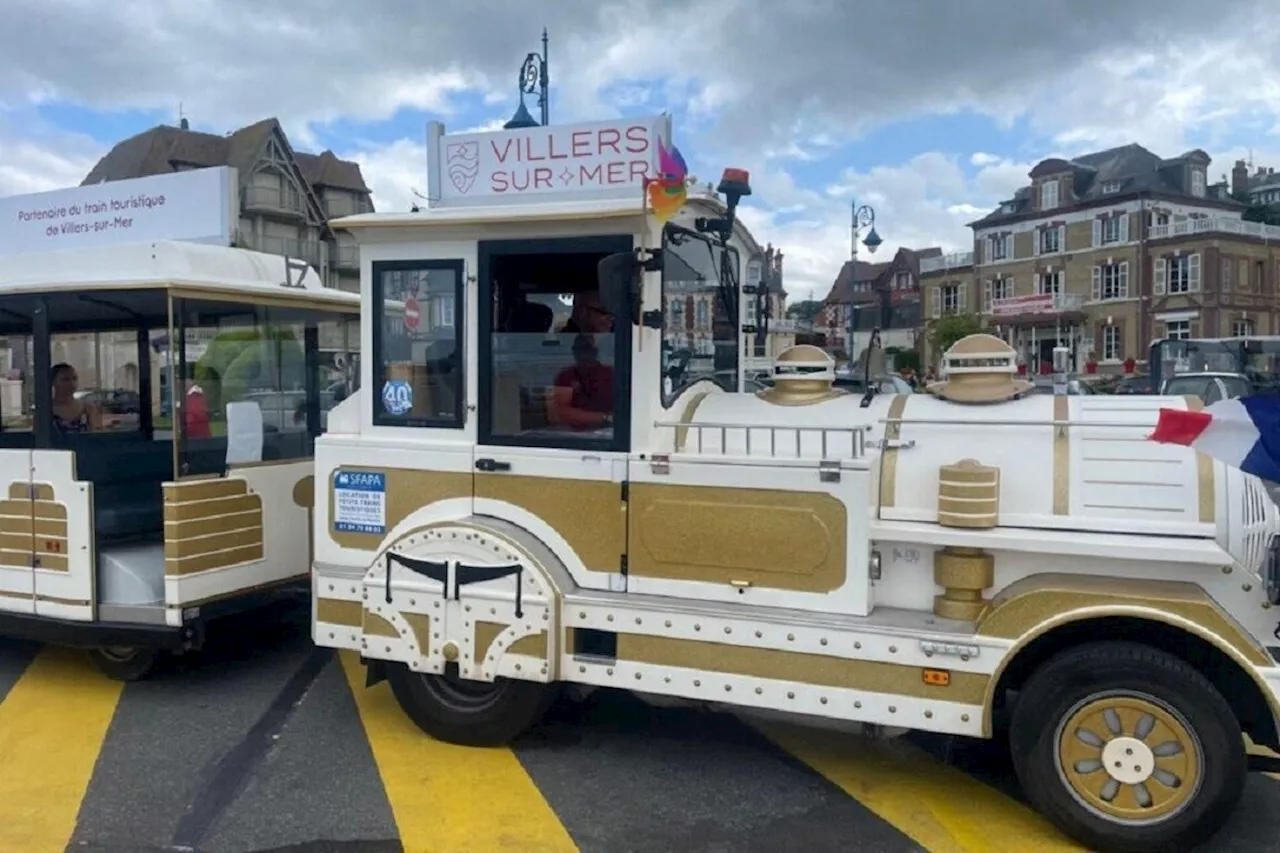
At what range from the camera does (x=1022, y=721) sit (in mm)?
3791

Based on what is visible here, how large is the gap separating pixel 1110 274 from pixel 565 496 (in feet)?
209

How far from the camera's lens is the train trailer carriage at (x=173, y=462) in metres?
5.42

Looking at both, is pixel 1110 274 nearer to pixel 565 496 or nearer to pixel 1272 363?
pixel 1272 363

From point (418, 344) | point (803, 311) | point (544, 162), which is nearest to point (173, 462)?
point (418, 344)

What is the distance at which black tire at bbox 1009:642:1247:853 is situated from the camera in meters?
3.54

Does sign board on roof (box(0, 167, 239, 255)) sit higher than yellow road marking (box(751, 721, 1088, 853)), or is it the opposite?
sign board on roof (box(0, 167, 239, 255))

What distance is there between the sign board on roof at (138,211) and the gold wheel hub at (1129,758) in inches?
209

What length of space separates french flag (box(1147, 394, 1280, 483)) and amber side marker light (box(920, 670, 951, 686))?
46.3 inches

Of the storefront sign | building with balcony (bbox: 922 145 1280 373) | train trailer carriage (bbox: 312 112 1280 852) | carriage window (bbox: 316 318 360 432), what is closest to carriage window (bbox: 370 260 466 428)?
train trailer carriage (bbox: 312 112 1280 852)

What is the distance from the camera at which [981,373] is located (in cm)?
442

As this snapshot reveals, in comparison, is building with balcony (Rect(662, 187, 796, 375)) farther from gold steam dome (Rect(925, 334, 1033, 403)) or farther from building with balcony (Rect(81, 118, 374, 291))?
building with balcony (Rect(81, 118, 374, 291))

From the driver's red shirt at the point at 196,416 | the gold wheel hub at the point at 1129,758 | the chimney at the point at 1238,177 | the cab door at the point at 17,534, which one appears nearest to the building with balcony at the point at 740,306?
the gold wheel hub at the point at 1129,758

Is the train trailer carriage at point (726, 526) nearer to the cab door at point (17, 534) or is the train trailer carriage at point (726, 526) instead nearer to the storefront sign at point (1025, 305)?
the cab door at point (17, 534)

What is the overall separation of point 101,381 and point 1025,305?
209ft
